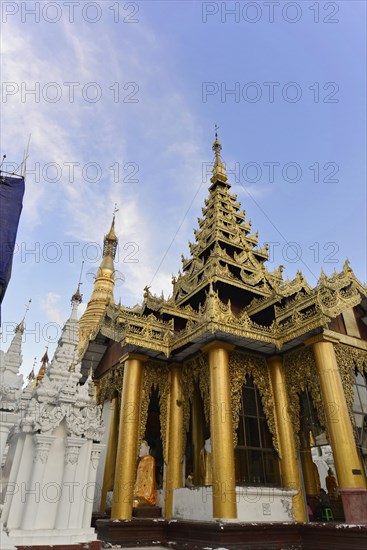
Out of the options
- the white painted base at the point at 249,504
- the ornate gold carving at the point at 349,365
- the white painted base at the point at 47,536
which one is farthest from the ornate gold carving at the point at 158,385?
the white painted base at the point at 47,536

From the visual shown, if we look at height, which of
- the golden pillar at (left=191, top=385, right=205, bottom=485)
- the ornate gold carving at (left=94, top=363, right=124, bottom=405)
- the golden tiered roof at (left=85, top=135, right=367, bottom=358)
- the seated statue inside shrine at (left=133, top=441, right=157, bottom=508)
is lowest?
the seated statue inside shrine at (left=133, top=441, right=157, bottom=508)

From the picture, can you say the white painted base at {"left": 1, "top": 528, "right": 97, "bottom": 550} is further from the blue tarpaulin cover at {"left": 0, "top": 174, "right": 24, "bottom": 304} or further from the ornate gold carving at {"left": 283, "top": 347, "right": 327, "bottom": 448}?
the ornate gold carving at {"left": 283, "top": 347, "right": 327, "bottom": 448}

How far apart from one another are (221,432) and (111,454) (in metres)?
4.27

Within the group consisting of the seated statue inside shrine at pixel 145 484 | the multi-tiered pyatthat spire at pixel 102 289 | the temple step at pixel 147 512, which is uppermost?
the multi-tiered pyatthat spire at pixel 102 289

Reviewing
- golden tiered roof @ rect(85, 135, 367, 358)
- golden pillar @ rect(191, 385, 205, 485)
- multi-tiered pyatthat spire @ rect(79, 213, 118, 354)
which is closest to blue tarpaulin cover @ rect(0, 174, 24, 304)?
golden tiered roof @ rect(85, 135, 367, 358)

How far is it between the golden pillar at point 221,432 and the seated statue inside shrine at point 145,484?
2.99 metres

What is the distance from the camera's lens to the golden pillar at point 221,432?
794 centimetres

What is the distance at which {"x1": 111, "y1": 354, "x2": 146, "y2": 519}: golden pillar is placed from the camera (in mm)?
8742

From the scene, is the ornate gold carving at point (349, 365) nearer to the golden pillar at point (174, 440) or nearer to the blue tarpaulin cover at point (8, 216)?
the golden pillar at point (174, 440)

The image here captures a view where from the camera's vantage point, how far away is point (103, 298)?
83.5ft

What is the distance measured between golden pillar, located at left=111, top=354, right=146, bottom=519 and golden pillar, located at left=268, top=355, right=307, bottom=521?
3.64 m

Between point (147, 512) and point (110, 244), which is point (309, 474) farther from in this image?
point (110, 244)

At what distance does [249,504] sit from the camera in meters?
8.37

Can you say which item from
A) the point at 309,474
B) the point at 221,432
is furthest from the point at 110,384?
the point at 309,474
